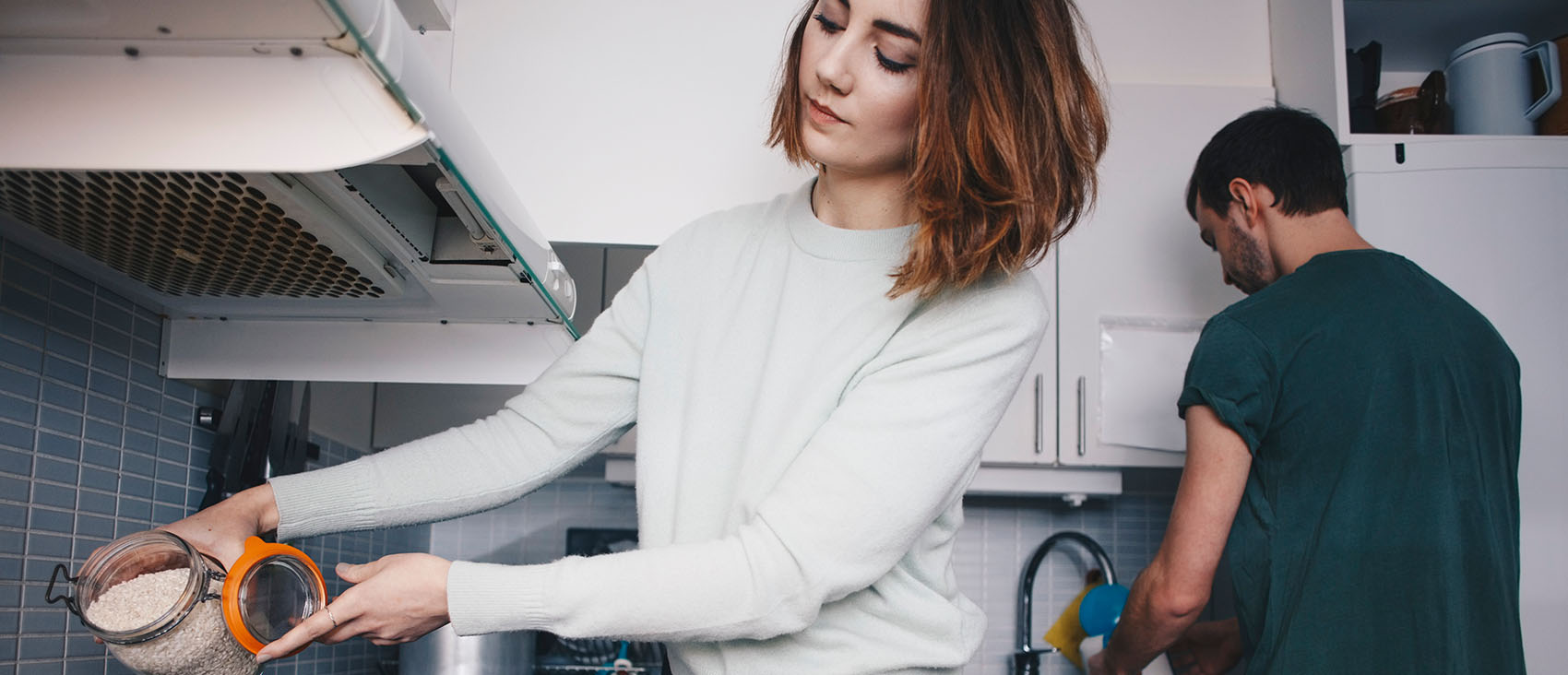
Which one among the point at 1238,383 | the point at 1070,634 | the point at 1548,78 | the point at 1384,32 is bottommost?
the point at 1070,634

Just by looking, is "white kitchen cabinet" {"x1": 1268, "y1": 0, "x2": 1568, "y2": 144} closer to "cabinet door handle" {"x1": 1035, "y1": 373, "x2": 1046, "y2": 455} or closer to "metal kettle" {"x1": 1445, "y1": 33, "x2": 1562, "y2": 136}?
"metal kettle" {"x1": 1445, "y1": 33, "x2": 1562, "y2": 136}

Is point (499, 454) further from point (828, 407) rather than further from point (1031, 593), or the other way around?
point (1031, 593)

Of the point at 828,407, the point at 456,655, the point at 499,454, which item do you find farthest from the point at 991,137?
Answer: the point at 456,655

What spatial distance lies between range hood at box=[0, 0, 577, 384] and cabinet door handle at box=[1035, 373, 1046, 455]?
2.75 feet

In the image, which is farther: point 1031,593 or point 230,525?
point 1031,593

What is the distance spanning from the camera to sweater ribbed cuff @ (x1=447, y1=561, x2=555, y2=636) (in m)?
0.77

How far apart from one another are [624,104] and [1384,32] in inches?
51.9

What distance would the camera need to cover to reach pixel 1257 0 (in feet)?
6.82

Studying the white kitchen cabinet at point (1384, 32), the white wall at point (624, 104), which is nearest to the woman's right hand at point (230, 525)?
the white wall at point (624, 104)

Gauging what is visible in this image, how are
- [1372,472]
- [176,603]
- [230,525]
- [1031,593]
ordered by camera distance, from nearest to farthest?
[176,603], [230,525], [1372,472], [1031,593]

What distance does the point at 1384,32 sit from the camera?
1996mm

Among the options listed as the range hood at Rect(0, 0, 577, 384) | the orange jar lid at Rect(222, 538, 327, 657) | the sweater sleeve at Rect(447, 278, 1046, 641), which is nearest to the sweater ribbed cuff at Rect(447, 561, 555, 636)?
the sweater sleeve at Rect(447, 278, 1046, 641)

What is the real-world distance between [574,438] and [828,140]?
1.10 ft

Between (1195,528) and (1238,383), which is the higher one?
(1238,383)
